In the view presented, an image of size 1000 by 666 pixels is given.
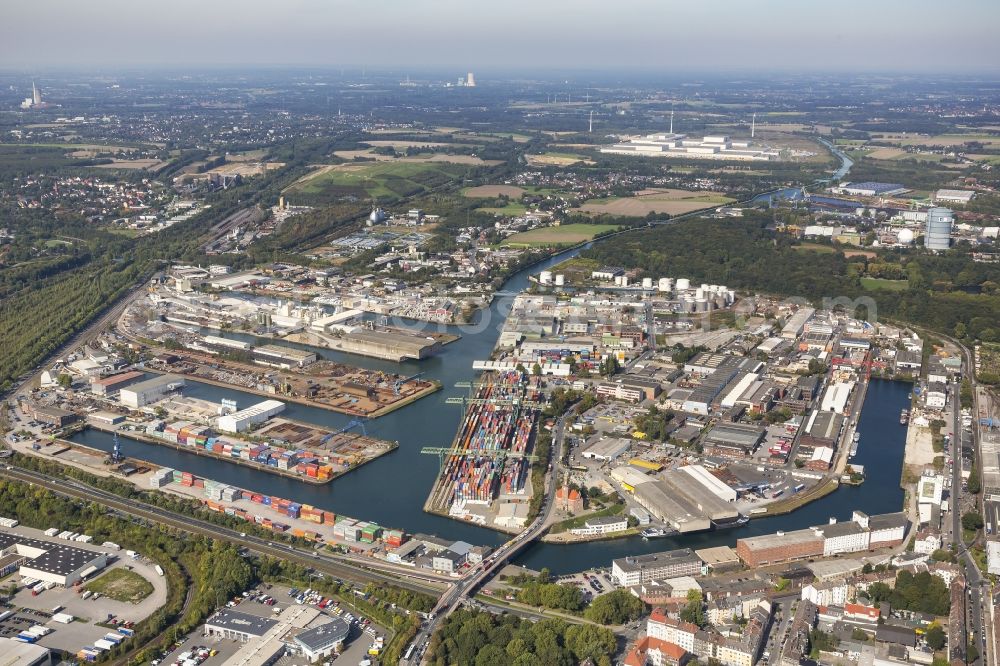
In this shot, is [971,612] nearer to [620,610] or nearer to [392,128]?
[620,610]

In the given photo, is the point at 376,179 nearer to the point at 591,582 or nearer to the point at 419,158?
the point at 419,158

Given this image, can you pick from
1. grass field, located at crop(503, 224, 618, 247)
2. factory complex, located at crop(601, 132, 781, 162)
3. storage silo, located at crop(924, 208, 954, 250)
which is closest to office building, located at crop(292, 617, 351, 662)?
grass field, located at crop(503, 224, 618, 247)

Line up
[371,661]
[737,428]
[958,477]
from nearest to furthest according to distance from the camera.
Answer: [371,661], [958,477], [737,428]

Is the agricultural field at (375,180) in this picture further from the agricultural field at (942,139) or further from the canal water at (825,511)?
the canal water at (825,511)

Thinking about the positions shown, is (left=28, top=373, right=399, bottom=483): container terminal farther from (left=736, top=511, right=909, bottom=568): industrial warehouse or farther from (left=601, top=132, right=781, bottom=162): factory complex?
(left=601, top=132, right=781, bottom=162): factory complex

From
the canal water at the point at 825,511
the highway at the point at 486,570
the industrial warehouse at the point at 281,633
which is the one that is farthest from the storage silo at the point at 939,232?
the industrial warehouse at the point at 281,633

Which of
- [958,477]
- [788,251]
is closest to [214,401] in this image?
[958,477]

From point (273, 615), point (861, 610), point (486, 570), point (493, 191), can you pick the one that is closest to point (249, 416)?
point (273, 615)

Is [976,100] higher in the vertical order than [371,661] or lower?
higher
